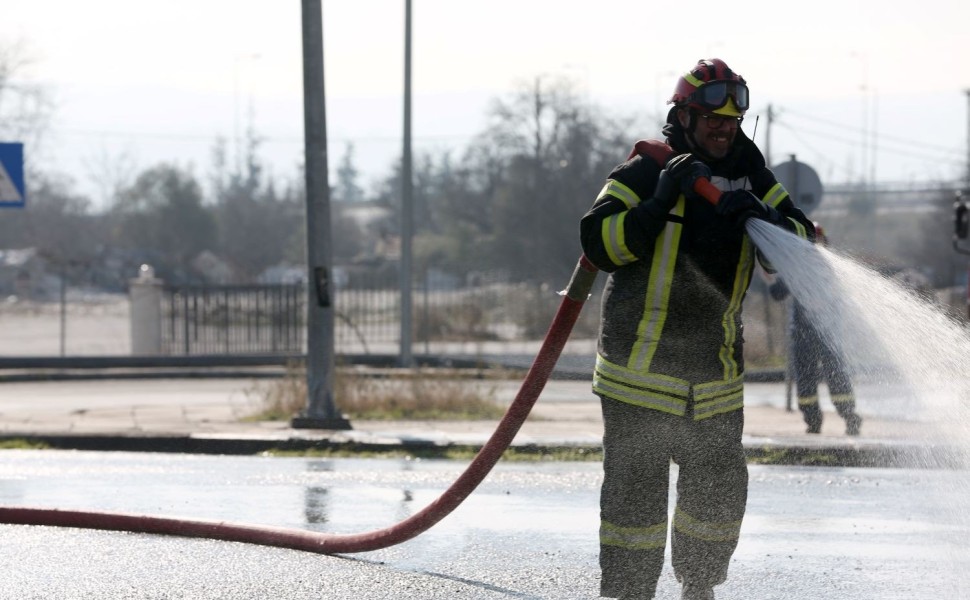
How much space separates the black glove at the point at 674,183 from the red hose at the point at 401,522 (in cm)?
45

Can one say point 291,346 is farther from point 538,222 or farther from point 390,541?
point 538,222

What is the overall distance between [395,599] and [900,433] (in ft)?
6.09

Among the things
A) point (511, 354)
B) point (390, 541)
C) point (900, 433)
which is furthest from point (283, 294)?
point (900, 433)

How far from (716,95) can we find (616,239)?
0.56 m

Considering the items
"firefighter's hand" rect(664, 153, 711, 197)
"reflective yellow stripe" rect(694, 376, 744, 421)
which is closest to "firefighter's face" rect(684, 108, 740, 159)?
"firefighter's hand" rect(664, 153, 711, 197)

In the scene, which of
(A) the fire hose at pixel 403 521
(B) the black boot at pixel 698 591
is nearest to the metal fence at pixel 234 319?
(A) the fire hose at pixel 403 521

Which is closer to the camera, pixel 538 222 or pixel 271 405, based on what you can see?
pixel 271 405

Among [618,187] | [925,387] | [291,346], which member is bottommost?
[291,346]

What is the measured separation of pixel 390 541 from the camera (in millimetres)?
5703

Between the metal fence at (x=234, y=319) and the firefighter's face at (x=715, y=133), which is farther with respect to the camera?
the metal fence at (x=234, y=319)

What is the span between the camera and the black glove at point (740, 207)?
14.5ft

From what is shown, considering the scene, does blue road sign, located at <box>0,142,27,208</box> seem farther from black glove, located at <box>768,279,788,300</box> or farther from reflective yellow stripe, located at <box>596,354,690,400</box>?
reflective yellow stripe, located at <box>596,354,690,400</box>

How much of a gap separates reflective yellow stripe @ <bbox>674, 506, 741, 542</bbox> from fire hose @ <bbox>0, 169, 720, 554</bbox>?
0.81 metres

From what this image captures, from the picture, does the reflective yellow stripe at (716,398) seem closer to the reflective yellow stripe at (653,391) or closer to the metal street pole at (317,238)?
the reflective yellow stripe at (653,391)
